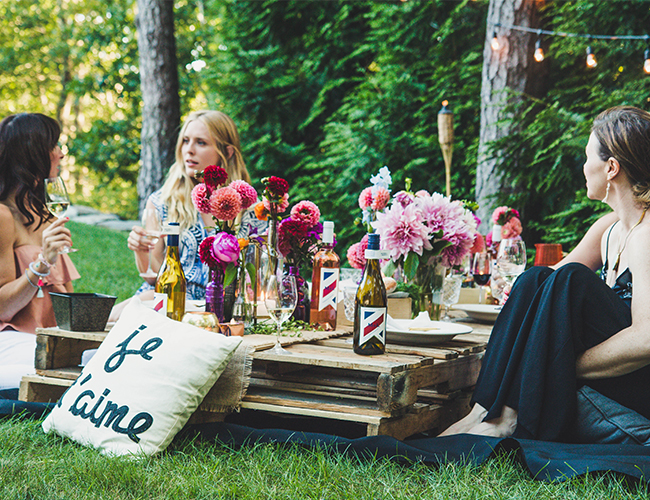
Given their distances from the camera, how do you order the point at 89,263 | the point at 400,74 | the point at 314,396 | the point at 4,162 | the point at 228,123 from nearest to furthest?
the point at 314,396 → the point at 4,162 → the point at 228,123 → the point at 400,74 → the point at 89,263

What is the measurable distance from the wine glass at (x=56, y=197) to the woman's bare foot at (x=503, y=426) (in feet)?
5.08

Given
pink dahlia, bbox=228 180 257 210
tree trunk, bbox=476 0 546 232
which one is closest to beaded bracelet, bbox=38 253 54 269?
pink dahlia, bbox=228 180 257 210

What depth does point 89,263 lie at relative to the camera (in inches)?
265

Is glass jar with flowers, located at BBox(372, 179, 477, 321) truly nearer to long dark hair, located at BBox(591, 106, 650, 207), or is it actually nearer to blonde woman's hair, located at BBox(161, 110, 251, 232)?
long dark hair, located at BBox(591, 106, 650, 207)

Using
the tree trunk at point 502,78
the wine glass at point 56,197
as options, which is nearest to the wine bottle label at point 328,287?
the wine glass at point 56,197

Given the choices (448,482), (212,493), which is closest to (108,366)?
(212,493)

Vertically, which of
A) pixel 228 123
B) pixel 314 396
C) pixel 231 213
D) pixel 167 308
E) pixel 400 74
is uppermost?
pixel 400 74

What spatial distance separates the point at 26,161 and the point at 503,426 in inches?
82.1

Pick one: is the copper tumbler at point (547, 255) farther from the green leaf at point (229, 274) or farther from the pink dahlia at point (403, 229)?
the green leaf at point (229, 274)

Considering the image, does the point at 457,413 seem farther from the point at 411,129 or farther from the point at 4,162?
the point at 411,129

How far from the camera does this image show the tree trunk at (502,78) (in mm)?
4707

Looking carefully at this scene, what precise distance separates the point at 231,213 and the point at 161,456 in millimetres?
737

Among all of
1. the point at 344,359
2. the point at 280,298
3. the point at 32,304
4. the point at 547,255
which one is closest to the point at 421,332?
the point at 344,359

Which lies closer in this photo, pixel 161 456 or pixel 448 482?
pixel 448 482
